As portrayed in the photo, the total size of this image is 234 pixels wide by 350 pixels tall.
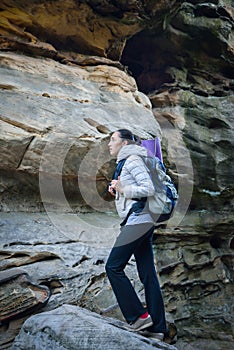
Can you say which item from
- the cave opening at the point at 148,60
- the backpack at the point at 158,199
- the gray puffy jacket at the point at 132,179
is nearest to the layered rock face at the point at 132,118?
the cave opening at the point at 148,60

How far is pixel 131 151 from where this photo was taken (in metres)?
3.63

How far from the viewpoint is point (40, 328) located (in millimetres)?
3322

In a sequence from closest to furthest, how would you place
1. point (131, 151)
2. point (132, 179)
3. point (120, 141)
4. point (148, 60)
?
point (132, 179) < point (131, 151) < point (120, 141) < point (148, 60)

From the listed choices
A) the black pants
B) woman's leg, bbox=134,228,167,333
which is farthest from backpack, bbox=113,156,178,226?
woman's leg, bbox=134,228,167,333

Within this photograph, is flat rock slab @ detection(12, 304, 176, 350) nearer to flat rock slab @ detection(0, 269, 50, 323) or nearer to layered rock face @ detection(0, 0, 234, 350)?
flat rock slab @ detection(0, 269, 50, 323)

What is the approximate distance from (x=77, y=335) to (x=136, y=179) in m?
1.52

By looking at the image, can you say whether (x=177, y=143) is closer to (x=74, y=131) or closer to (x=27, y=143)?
(x=74, y=131)

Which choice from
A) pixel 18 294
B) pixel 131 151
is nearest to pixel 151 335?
pixel 18 294

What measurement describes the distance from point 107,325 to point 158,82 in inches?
314

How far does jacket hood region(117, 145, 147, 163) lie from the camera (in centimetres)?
362

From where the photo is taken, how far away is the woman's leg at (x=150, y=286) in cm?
336

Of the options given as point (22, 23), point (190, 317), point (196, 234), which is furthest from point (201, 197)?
point (22, 23)

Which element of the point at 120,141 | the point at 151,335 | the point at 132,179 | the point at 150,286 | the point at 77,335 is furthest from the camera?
the point at 120,141

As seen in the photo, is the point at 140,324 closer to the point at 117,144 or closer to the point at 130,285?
the point at 130,285
